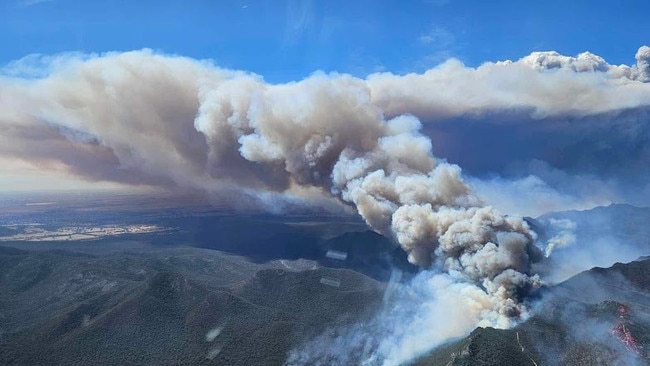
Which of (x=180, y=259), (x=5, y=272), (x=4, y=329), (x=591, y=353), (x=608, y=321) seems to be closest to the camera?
(x=591, y=353)

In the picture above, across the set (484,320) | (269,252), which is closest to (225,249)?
(269,252)

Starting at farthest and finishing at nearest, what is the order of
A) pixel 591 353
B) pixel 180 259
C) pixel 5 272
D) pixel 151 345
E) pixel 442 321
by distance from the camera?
1. pixel 180 259
2. pixel 5 272
3. pixel 151 345
4. pixel 442 321
5. pixel 591 353

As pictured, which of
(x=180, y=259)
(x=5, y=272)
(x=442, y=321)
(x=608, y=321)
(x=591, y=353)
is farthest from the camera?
(x=180, y=259)

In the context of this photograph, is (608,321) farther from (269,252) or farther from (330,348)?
(269,252)

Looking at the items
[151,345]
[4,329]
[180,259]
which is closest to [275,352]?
[151,345]

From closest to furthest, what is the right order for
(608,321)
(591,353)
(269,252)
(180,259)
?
(591,353), (608,321), (180,259), (269,252)

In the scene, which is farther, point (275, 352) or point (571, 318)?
point (275, 352)

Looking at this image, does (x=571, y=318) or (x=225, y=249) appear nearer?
(x=571, y=318)

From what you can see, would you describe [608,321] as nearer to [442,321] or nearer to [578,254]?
[442,321]

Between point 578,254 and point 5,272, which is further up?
point 5,272
